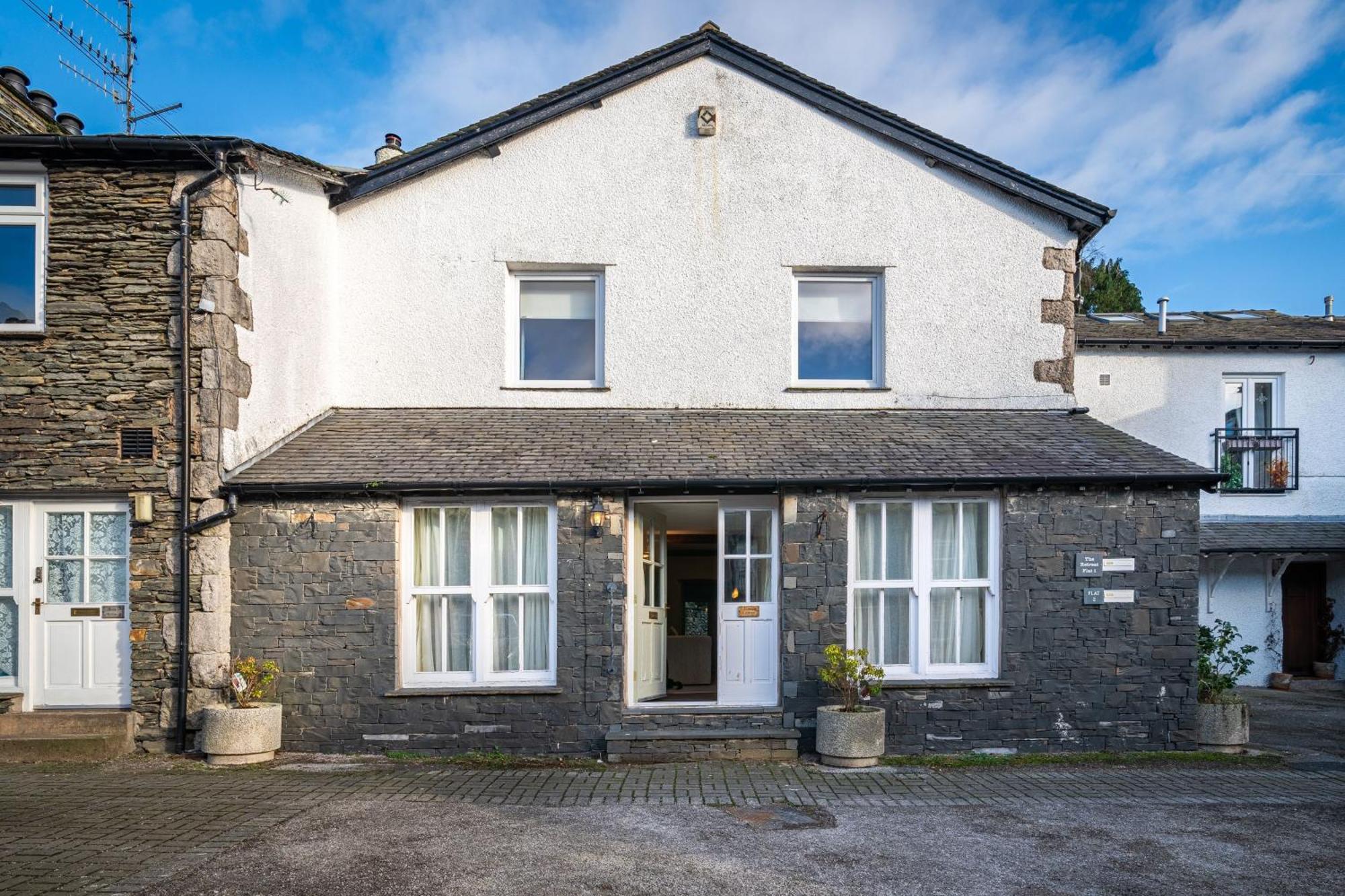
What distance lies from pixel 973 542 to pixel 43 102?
41.3 feet

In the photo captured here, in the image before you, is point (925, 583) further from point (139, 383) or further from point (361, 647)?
point (139, 383)

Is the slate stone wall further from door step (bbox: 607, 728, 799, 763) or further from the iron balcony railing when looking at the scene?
the iron balcony railing

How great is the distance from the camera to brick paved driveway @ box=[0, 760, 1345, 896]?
227 inches

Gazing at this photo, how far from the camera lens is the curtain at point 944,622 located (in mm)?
9602

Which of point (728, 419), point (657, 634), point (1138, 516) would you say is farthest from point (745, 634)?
point (1138, 516)

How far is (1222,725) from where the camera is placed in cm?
A: 915

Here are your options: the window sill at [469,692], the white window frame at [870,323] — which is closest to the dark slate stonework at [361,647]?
the window sill at [469,692]

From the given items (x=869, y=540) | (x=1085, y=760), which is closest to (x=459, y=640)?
(x=869, y=540)

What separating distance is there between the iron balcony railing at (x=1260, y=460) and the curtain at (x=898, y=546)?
784cm

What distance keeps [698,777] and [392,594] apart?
3411 mm

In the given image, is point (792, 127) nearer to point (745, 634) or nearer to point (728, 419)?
point (728, 419)

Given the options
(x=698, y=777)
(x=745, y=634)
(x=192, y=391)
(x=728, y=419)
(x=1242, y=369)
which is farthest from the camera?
(x=1242, y=369)

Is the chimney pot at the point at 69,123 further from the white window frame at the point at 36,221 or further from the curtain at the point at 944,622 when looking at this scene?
the curtain at the point at 944,622

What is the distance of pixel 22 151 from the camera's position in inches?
352
